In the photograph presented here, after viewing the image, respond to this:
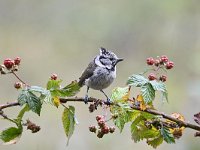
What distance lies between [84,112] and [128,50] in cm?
182

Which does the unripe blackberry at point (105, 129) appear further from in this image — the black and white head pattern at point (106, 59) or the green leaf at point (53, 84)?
the black and white head pattern at point (106, 59)

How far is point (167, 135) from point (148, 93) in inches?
5.5

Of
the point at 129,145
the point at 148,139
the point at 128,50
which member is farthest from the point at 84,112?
the point at 148,139

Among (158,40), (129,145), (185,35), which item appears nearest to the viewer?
(129,145)

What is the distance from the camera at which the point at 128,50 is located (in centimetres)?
922

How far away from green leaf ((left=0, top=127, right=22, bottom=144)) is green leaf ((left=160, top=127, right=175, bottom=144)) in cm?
43

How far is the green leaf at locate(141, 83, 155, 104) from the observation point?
1743 millimetres

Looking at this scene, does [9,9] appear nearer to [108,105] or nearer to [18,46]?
[18,46]

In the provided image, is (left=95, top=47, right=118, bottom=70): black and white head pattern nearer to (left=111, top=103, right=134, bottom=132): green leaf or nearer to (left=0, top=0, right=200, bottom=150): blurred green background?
(left=111, top=103, right=134, bottom=132): green leaf

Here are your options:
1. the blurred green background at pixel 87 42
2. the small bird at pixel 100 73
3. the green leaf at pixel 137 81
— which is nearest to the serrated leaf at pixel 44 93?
the green leaf at pixel 137 81

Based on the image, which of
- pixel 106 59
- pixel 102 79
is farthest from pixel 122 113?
pixel 102 79

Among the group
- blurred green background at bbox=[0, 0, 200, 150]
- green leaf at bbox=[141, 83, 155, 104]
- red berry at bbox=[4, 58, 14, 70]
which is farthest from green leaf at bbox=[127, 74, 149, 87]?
blurred green background at bbox=[0, 0, 200, 150]

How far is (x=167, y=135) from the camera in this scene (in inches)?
70.0

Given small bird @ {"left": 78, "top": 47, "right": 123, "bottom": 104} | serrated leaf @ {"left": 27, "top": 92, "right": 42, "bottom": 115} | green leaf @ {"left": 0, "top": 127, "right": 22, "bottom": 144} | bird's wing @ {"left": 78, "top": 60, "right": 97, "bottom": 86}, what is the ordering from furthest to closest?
small bird @ {"left": 78, "top": 47, "right": 123, "bottom": 104} < bird's wing @ {"left": 78, "top": 60, "right": 97, "bottom": 86} < green leaf @ {"left": 0, "top": 127, "right": 22, "bottom": 144} < serrated leaf @ {"left": 27, "top": 92, "right": 42, "bottom": 115}
